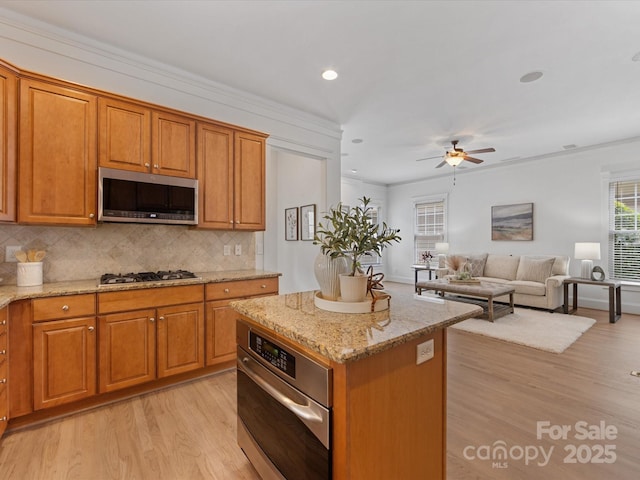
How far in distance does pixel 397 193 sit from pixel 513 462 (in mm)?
7669

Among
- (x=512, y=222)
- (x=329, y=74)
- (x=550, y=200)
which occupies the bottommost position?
(x=512, y=222)

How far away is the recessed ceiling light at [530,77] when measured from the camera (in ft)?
10.3

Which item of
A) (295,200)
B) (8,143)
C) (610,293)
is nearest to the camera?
(8,143)

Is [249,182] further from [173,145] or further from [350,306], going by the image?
[350,306]

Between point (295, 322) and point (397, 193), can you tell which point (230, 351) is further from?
point (397, 193)

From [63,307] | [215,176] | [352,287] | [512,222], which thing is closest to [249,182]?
[215,176]

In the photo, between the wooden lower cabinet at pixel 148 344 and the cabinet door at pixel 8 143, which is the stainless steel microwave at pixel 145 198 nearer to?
the cabinet door at pixel 8 143

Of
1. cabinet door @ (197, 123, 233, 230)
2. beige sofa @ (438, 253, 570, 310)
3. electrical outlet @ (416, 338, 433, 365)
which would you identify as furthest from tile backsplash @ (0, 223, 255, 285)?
beige sofa @ (438, 253, 570, 310)

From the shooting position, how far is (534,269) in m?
5.73

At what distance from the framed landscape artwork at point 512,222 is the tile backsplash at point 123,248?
5.63 m

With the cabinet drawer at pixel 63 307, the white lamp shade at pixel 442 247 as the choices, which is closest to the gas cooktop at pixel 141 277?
the cabinet drawer at pixel 63 307

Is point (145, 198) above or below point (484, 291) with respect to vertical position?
above

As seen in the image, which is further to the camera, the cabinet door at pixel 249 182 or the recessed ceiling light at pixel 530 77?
the cabinet door at pixel 249 182

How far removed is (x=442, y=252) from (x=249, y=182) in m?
5.69
